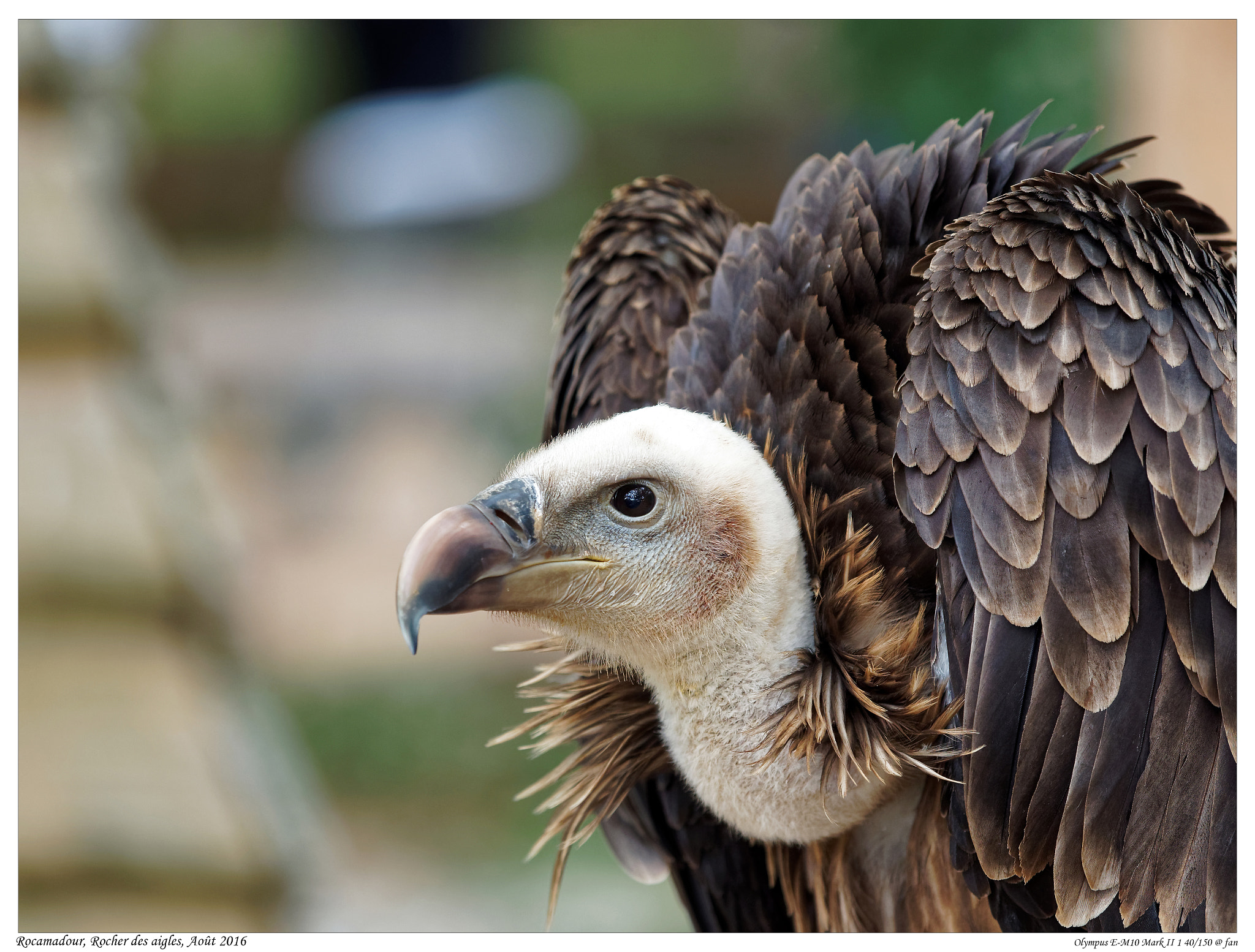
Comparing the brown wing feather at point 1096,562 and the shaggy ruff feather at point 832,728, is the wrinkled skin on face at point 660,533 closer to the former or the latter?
the shaggy ruff feather at point 832,728

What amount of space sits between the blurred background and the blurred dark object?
0.09ft

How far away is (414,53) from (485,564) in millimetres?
6640

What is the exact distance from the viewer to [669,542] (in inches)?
51.9

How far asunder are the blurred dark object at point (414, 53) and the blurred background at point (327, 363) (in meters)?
0.03

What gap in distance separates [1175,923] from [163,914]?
7.69 ft

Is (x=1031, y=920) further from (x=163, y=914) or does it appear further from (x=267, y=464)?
(x=267, y=464)

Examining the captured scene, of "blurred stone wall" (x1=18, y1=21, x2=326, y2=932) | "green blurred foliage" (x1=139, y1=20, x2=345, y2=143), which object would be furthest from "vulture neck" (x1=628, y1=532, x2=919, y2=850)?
"green blurred foliage" (x1=139, y1=20, x2=345, y2=143)

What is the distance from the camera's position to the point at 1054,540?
1.18 meters

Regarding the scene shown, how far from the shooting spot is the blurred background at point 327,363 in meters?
2.71

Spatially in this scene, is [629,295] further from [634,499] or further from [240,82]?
[240,82]

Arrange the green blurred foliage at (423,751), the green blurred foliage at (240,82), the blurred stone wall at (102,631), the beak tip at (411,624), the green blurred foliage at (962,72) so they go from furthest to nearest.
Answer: the green blurred foliage at (240,82) → the green blurred foliage at (423,751) → the green blurred foliage at (962,72) → the blurred stone wall at (102,631) → the beak tip at (411,624)

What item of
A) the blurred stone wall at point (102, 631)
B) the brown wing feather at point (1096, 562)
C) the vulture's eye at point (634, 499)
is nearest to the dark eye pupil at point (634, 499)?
the vulture's eye at point (634, 499)

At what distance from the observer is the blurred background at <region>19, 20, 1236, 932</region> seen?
271cm
